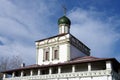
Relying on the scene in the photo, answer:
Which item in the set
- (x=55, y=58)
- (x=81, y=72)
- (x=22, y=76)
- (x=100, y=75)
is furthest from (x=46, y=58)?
(x=100, y=75)

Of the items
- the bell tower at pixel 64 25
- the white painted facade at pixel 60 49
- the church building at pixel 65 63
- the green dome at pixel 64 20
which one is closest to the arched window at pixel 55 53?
the church building at pixel 65 63

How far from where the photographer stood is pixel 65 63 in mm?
26641

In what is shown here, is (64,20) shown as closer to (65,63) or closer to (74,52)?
(74,52)

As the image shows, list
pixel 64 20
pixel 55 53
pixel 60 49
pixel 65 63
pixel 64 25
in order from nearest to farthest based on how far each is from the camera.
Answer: pixel 65 63, pixel 60 49, pixel 55 53, pixel 64 25, pixel 64 20

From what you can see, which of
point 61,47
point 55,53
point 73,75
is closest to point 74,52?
point 61,47

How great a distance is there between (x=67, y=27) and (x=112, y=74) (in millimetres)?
12398

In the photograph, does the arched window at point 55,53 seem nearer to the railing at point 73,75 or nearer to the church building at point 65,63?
the church building at point 65,63

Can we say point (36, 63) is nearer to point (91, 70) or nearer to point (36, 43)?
point (36, 43)

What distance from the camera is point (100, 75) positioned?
2389 centimetres

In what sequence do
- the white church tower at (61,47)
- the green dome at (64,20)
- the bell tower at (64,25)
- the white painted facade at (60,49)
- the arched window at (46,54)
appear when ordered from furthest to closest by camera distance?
the green dome at (64,20) → the bell tower at (64,25) → the arched window at (46,54) → the white church tower at (61,47) → the white painted facade at (60,49)

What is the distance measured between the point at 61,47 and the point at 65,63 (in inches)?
166

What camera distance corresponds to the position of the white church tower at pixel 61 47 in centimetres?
2994

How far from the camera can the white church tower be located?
29.9 m

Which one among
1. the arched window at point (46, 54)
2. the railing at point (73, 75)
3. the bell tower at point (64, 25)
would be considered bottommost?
the railing at point (73, 75)
